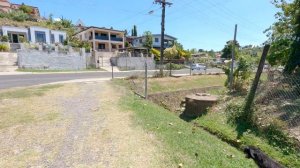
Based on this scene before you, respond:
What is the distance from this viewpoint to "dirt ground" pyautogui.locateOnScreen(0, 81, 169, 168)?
349 cm

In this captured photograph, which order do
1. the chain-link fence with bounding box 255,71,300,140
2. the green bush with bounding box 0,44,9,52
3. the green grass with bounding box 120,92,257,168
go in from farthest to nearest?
the green bush with bounding box 0,44,9,52 < the chain-link fence with bounding box 255,71,300,140 < the green grass with bounding box 120,92,257,168

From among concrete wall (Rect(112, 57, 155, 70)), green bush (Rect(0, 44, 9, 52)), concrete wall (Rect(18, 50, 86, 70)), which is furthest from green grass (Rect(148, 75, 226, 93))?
green bush (Rect(0, 44, 9, 52))

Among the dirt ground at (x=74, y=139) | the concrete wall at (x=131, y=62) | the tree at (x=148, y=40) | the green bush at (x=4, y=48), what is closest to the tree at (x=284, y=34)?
the dirt ground at (x=74, y=139)

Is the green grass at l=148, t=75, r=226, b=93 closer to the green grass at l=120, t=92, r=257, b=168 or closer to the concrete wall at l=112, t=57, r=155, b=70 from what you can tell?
the green grass at l=120, t=92, r=257, b=168

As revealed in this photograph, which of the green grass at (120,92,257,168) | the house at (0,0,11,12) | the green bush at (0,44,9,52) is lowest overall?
the green grass at (120,92,257,168)

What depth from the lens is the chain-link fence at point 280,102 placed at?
208 inches

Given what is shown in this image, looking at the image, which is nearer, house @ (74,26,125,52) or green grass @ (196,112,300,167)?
green grass @ (196,112,300,167)

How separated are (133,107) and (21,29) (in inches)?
1319

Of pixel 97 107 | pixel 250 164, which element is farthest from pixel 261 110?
pixel 97 107

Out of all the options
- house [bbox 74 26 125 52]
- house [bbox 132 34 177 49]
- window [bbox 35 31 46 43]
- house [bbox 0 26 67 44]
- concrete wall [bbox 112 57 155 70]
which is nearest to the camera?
house [bbox 0 26 67 44]

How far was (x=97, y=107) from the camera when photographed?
7.03 metres

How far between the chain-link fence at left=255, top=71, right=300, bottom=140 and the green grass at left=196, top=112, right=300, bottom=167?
666 millimetres

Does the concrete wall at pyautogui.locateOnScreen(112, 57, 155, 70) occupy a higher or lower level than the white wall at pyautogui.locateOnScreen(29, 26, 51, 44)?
lower

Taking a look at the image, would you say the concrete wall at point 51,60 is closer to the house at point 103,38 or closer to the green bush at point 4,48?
the green bush at point 4,48
